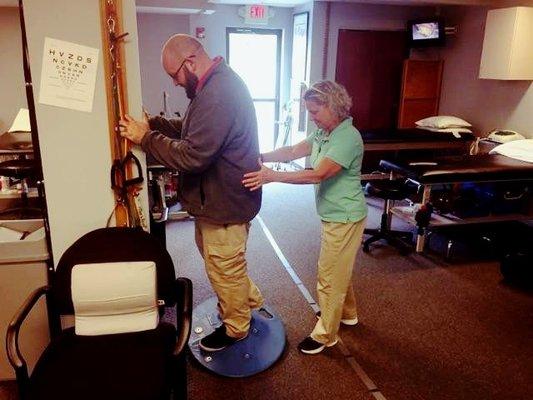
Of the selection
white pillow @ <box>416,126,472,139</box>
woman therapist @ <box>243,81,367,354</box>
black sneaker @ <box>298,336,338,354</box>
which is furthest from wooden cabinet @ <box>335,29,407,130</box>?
black sneaker @ <box>298,336,338,354</box>

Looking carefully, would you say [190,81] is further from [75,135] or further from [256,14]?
[256,14]

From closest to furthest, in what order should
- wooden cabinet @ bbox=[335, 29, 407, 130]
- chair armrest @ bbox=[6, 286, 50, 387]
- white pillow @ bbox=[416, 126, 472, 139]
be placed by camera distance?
chair armrest @ bbox=[6, 286, 50, 387] < white pillow @ bbox=[416, 126, 472, 139] < wooden cabinet @ bbox=[335, 29, 407, 130]

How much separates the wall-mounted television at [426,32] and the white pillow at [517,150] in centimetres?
196

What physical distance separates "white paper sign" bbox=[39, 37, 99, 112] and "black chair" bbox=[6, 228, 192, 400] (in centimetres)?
49

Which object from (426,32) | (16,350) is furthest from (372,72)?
(16,350)

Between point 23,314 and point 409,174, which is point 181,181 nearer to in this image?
point 23,314

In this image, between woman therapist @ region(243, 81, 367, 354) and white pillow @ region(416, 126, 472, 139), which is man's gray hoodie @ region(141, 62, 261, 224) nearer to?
woman therapist @ region(243, 81, 367, 354)

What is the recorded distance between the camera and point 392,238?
3.73m

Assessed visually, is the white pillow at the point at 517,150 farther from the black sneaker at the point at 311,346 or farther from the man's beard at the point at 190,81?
the man's beard at the point at 190,81

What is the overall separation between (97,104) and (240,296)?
3.52ft

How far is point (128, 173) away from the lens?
5.82ft

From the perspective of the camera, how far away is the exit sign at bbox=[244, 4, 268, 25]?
5.98 meters

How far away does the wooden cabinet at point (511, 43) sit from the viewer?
401cm

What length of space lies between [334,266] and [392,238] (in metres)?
1.70
